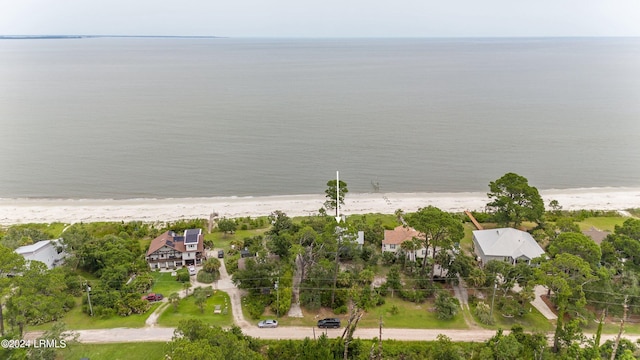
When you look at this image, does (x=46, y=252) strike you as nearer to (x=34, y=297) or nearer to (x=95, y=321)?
(x=95, y=321)

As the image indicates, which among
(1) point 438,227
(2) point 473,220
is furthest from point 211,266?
(2) point 473,220

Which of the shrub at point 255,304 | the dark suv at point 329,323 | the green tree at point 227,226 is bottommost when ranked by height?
the dark suv at point 329,323

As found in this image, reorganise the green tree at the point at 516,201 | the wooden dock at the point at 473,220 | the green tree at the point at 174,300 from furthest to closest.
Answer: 1. the wooden dock at the point at 473,220
2. the green tree at the point at 516,201
3. the green tree at the point at 174,300

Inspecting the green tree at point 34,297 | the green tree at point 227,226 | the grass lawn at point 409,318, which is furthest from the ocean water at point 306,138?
the green tree at point 34,297

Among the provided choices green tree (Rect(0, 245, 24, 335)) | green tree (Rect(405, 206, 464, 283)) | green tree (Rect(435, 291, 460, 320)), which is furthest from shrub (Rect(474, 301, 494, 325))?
green tree (Rect(0, 245, 24, 335))

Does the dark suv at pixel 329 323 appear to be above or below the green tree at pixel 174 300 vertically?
A: below

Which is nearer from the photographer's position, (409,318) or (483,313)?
(483,313)

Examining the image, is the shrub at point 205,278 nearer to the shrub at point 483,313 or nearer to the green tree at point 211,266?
the green tree at point 211,266
